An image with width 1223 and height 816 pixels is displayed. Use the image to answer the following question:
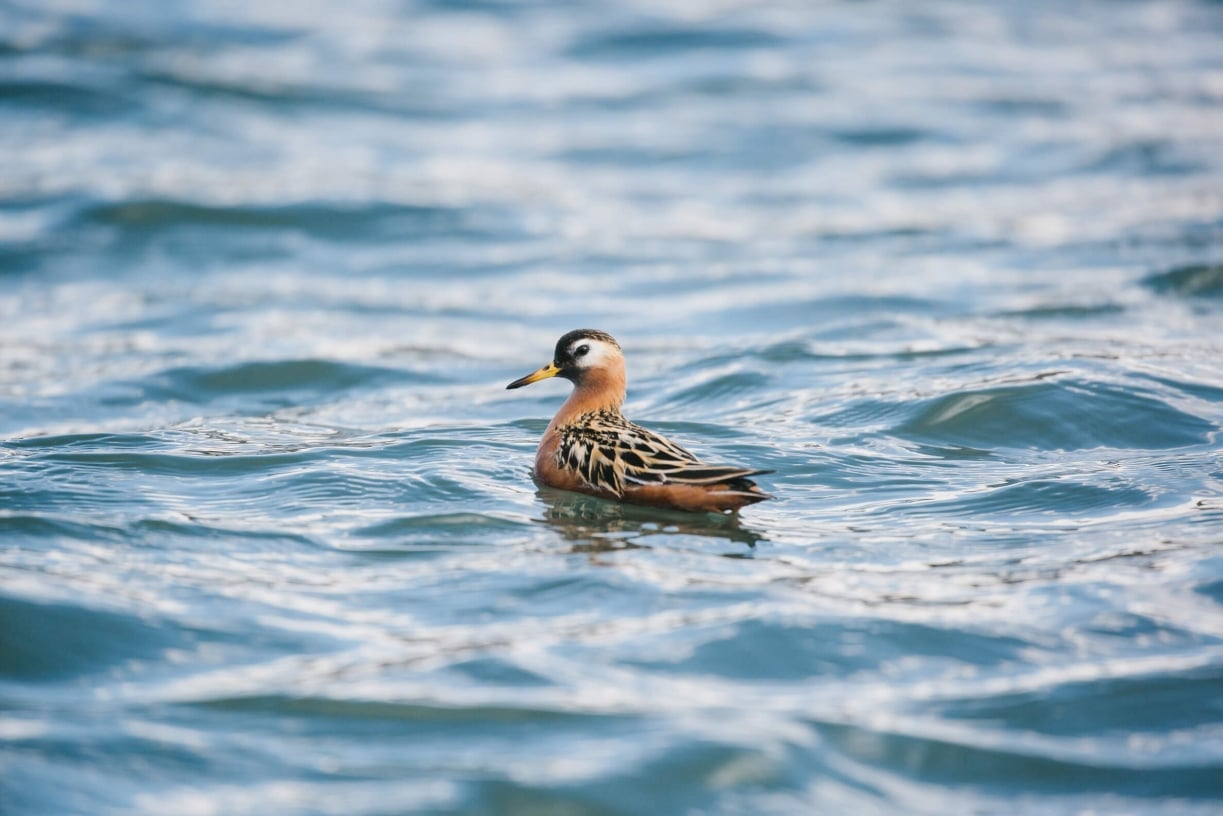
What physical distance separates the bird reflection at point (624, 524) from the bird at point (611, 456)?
0.06 metres

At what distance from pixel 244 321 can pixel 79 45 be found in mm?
12561

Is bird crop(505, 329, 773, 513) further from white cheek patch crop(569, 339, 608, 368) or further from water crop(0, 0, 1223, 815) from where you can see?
water crop(0, 0, 1223, 815)

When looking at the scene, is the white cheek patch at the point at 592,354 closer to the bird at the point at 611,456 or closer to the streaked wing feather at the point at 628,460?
the bird at the point at 611,456

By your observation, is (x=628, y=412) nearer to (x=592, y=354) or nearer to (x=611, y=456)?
(x=592, y=354)

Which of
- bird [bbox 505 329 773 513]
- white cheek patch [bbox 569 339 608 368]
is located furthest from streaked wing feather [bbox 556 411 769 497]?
white cheek patch [bbox 569 339 608 368]

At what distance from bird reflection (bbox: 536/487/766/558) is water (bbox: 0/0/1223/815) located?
0.05 metres

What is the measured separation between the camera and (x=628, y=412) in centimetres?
1238

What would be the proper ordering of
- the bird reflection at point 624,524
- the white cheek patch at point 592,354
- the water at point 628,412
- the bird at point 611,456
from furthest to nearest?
the white cheek patch at point 592,354 < the bird at point 611,456 < the bird reflection at point 624,524 < the water at point 628,412

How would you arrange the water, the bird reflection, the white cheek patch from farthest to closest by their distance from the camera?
the white cheek patch, the bird reflection, the water

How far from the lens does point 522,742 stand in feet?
20.9

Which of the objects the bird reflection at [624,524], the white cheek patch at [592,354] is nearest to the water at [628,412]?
the bird reflection at [624,524]

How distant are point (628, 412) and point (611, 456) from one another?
11.0 feet

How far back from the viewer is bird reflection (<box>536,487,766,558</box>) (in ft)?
27.6

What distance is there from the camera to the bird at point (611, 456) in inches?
336
